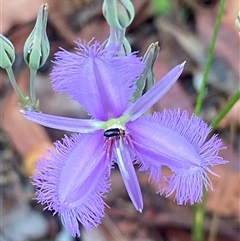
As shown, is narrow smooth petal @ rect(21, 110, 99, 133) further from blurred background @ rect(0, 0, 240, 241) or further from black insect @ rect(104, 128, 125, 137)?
blurred background @ rect(0, 0, 240, 241)

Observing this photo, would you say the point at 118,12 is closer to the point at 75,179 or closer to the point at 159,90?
the point at 159,90

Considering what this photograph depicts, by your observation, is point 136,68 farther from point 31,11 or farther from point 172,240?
point 31,11

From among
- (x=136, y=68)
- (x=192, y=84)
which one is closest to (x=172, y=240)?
(x=192, y=84)

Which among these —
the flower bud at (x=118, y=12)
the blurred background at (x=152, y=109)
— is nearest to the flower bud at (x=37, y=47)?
the flower bud at (x=118, y=12)

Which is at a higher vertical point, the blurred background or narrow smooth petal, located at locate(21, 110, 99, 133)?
narrow smooth petal, located at locate(21, 110, 99, 133)

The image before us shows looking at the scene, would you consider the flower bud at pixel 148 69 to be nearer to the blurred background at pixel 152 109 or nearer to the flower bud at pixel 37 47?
the flower bud at pixel 37 47

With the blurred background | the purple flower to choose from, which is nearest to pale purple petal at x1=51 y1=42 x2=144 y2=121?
the purple flower
